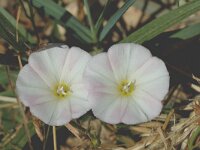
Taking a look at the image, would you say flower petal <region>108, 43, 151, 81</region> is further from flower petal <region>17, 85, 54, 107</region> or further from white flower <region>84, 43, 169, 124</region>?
flower petal <region>17, 85, 54, 107</region>

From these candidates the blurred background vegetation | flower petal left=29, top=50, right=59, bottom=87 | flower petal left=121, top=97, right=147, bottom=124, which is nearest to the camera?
flower petal left=121, top=97, right=147, bottom=124

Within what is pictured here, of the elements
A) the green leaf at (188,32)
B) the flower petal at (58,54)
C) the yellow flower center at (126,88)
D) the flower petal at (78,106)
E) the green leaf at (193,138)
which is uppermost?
the green leaf at (188,32)

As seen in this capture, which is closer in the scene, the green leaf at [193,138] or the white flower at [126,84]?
the white flower at [126,84]

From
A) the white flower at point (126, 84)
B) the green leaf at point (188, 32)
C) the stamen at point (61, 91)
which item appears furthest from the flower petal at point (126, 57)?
the green leaf at point (188, 32)

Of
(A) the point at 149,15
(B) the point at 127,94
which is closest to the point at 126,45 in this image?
(B) the point at 127,94

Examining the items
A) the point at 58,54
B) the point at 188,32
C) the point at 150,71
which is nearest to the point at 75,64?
the point at 58,54

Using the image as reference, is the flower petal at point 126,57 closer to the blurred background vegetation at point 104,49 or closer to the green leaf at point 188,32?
the blurred background vegetation at point 104,49

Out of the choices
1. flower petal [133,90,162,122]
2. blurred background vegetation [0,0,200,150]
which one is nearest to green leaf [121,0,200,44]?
blurred background vegetation [0,0,200,150]
